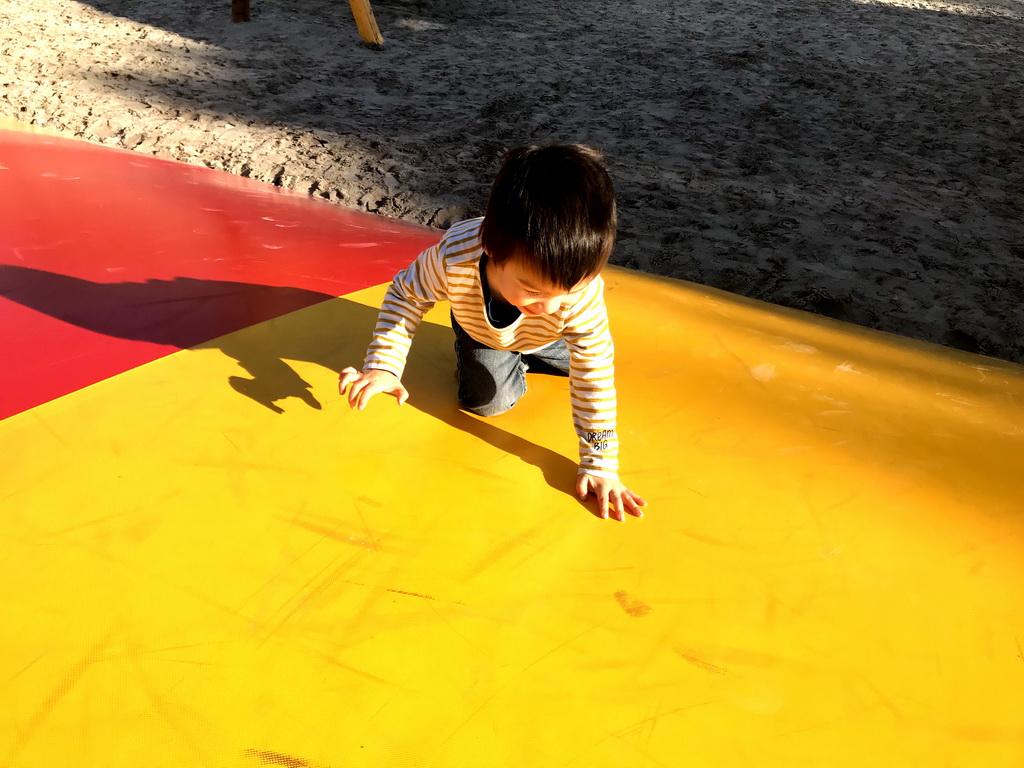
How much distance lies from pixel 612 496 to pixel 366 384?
386mm

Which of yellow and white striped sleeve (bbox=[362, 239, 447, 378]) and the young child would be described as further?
yellow and white striped sleeve (bbox=[362, 239, 447, 378])

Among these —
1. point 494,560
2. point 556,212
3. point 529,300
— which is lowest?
point 494,560

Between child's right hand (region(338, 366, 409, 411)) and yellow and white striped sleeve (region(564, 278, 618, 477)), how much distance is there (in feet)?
0.85

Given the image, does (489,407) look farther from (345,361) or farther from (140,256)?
(140,256)

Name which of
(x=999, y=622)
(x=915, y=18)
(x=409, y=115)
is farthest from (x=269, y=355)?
(x=915, y=18)

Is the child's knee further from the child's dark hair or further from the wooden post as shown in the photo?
the wooden post

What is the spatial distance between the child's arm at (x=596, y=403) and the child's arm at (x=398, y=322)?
22 cm

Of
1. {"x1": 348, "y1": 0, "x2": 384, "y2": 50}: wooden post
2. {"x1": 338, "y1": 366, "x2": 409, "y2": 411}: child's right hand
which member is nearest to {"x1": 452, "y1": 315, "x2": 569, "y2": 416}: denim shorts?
{"x1": 338, "y1": 366, "x2": 409, "y2": 411}: child's right hand

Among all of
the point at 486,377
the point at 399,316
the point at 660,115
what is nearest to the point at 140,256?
the point at 399,316

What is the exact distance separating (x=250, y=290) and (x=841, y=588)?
1.18 m

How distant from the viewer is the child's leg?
48.6 inches

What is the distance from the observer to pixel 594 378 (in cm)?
110

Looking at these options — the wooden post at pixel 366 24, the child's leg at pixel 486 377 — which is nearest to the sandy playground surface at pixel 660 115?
the wooden post at pixel 366 24

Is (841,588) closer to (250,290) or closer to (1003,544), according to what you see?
(1003,544)
